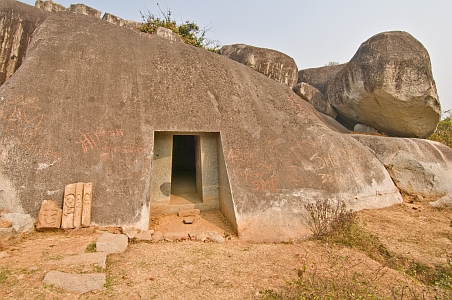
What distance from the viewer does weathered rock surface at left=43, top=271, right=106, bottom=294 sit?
8.74 feet

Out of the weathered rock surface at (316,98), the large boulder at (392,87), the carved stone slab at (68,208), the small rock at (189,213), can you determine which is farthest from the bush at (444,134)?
the carved stone slab at (68,208)

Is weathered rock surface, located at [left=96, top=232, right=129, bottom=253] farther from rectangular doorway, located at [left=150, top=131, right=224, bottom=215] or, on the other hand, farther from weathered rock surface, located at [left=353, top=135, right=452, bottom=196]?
weathered rock surface, located at [left=353, top=135, right=452, bottom=196]

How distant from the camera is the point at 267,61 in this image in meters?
10.4

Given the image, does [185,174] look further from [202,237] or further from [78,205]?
[78,205]

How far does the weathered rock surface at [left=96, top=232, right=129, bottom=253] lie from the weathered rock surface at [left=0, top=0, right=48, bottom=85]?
4.96 metres

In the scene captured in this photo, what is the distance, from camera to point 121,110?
5.07m

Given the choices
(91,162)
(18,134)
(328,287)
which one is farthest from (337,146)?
(18,134)

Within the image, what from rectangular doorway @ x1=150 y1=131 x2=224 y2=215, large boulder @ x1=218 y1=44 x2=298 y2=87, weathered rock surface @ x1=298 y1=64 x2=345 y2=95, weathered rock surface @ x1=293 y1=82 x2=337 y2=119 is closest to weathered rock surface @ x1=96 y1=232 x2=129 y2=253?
rectangular doorway @ x1=150 y1=131 x2=224 y2=215

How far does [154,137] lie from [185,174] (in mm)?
3559

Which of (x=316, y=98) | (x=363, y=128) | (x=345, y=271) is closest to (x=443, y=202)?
(x=363, y=128)

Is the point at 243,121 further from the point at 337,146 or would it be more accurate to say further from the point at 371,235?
the point at 371,235

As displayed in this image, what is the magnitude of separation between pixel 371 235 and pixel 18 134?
6.17 m

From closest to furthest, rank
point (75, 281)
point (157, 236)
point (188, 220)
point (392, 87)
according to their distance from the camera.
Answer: point (75, 281)
point (157, 236)
point (188, 220)
point (392, 87)

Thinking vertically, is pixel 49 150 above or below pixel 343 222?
above
